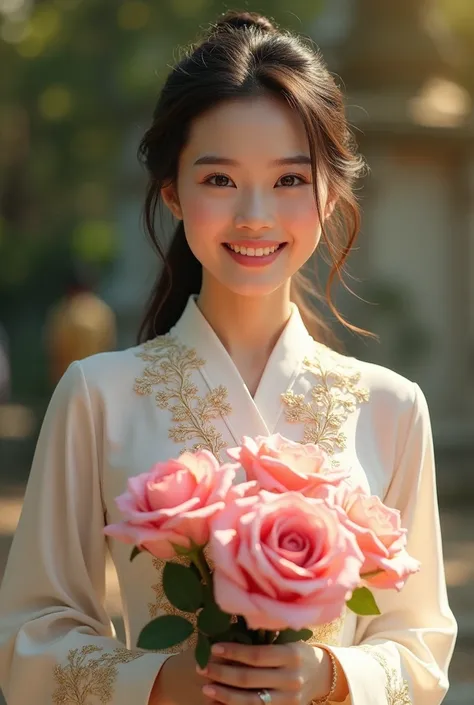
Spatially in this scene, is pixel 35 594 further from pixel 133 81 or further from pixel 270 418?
pixel 133 81

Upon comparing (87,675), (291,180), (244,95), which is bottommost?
(87,675)

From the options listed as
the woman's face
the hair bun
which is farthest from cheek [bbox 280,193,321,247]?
the hair bun

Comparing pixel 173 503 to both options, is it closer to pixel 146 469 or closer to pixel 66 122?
pixel 146 469

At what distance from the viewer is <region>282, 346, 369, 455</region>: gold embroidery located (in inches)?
93.4

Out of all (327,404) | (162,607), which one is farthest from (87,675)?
(327,404)

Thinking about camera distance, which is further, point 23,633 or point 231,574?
point 23,633

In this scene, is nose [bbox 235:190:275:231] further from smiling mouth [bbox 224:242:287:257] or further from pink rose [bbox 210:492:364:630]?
pink rose [bbox 210:492:364:630]

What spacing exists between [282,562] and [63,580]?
631 mm

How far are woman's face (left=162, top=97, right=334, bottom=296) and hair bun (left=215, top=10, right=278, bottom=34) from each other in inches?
12.1

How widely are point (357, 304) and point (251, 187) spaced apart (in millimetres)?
7300

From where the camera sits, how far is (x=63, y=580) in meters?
2.26

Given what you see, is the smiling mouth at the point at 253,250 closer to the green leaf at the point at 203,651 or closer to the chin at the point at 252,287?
the chin at the point at 252,287

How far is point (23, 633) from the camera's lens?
2.24m

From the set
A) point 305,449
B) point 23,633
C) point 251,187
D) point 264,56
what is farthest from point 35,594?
point 264,56
